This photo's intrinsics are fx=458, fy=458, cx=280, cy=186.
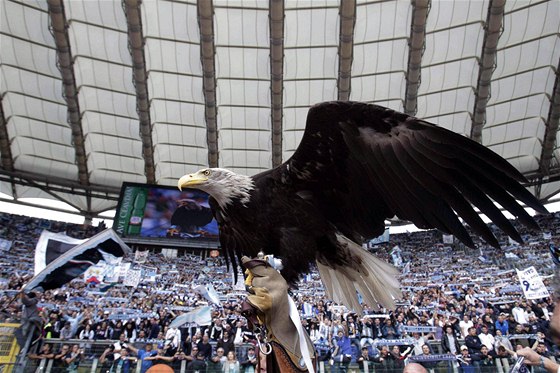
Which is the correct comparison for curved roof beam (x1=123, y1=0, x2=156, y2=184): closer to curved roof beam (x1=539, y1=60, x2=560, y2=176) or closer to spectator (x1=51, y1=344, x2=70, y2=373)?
spectator (x1=51, y1=344, x2=70, y2=373)

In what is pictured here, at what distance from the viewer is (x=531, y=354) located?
2324mm

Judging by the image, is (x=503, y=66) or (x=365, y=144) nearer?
(x=365, y=144)

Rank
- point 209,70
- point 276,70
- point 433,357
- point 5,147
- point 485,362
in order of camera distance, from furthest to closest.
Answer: point 5,147 → point 209,70 → point 276,70 → point 433,357 → point 485,362

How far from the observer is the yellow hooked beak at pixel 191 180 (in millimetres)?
3789

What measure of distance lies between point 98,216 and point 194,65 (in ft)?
45.7

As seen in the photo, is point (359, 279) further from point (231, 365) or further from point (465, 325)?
point (465, 325)

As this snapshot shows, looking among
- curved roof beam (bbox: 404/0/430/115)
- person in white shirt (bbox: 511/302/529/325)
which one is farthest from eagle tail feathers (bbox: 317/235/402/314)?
curved roof beam (bbox: 404/0/430/115)

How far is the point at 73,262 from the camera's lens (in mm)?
6715

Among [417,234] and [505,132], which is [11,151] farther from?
[505,132]

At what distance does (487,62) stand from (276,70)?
7978 mm

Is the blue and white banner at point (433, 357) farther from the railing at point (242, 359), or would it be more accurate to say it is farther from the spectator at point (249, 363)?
the spectator at point (249, 363)

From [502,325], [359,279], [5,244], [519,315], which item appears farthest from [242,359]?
[5,244]

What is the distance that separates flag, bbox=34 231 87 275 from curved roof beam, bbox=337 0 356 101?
11.3m

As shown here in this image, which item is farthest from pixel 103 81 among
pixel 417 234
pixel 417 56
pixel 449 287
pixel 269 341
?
pixel 269 341
